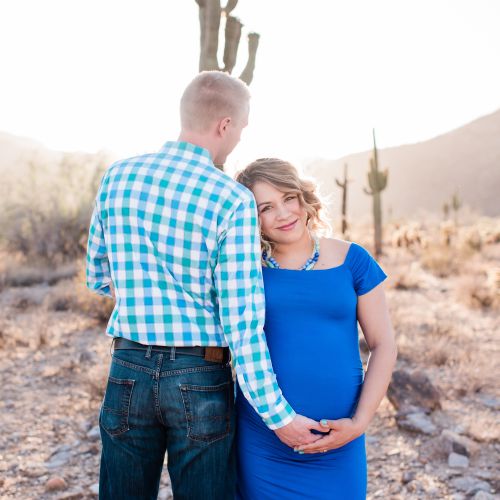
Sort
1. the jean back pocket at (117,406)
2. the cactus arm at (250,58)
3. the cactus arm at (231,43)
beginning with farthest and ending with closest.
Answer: the cactus arm at (250,58) < the cactus arm at (231,43) < the jean back pocket at (117,406)

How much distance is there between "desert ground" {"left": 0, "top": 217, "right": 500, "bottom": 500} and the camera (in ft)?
12.7

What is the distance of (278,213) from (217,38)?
3.65 m

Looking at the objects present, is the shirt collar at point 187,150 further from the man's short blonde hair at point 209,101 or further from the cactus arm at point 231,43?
the cactus arm at point 231,43

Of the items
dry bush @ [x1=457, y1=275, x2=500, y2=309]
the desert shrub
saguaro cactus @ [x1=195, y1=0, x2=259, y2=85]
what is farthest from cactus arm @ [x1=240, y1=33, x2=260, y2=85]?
the desert shrub

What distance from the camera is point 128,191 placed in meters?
1.92

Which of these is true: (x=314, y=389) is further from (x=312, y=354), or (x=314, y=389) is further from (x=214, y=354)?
(x=214, y=354)

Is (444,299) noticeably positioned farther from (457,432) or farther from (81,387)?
(81,387)

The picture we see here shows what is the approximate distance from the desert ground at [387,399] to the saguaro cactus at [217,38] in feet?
10.8

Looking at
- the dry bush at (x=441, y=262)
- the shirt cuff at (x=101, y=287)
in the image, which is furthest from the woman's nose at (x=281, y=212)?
the dry bush at (x=441, y=262)

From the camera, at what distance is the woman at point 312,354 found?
2082mm

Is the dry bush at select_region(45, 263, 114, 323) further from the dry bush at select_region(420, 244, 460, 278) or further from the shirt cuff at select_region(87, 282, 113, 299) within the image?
the dry bush at select_region(420, 244, 460, 278)

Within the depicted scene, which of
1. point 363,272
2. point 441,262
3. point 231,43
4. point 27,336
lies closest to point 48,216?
point 27,336

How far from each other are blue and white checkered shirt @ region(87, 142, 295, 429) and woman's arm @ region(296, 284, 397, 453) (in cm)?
29

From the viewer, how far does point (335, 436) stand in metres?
1.99
